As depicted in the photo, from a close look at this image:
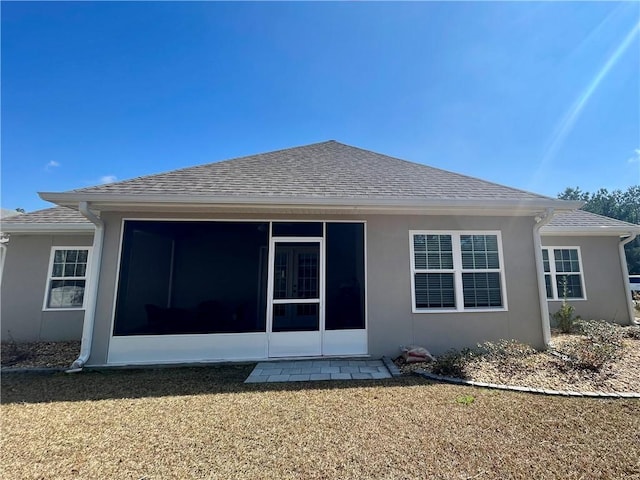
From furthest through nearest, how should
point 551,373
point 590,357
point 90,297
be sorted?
point 90,297 → point 590,357 → point 551,373

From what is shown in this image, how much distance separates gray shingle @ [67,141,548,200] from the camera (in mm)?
5953

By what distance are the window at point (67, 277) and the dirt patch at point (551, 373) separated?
857 centimetres

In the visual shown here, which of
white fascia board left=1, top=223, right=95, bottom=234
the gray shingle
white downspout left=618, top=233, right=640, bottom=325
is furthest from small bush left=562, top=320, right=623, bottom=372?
white fascia board left=1, top=223, right=95, bottom=234

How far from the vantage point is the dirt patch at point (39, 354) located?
19.2ft

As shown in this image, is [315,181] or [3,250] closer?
[315,181]

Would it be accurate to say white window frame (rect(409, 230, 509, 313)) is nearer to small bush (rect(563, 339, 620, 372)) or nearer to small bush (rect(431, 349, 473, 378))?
small bush (rect(431, 349, 473, 378))

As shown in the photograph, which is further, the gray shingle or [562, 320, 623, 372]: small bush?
the gray shingle

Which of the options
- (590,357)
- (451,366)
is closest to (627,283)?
(590,357)

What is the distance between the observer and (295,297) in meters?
6.06

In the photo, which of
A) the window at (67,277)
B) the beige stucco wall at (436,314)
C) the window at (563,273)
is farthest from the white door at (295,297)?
the window at (563,273)

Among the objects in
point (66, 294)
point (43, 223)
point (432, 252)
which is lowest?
point (66, 294)

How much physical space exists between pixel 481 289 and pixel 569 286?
583 cm

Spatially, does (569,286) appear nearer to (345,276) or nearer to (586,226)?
(586,226)

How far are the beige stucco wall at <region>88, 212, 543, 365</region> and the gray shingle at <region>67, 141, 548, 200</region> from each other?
534 mm
